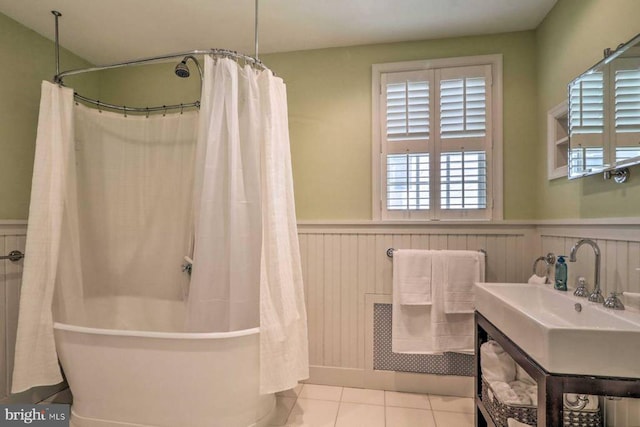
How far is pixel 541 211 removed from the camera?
198 cm

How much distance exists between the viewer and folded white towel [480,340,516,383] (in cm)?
149

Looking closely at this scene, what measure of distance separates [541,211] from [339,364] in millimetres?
1702

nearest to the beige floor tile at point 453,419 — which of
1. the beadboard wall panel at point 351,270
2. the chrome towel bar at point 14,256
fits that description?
the beadboard wall panel at point 351,270

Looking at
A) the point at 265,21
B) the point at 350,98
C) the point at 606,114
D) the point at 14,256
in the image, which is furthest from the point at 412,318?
the point at 14,256

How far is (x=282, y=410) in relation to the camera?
1918mm

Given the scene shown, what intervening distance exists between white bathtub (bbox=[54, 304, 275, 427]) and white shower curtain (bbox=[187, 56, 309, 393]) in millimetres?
140

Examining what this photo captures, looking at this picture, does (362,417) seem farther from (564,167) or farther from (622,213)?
(564,167)

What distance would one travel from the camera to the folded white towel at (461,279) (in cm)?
200

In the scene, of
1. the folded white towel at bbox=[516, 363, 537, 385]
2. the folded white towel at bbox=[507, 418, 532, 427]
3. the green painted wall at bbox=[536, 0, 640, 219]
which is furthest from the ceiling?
the folded white towel at bbox=[507, 418, 532, 427]

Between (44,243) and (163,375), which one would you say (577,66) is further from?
(44,243)

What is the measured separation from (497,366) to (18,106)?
10.2ft

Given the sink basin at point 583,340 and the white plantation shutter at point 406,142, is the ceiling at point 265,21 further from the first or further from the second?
the sink basin at point 583,340

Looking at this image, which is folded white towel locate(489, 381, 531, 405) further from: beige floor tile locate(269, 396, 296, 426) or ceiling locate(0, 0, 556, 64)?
ceiling locate(0, 0, 556, 64)

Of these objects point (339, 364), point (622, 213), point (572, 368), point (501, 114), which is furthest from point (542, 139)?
point (339, 364)
